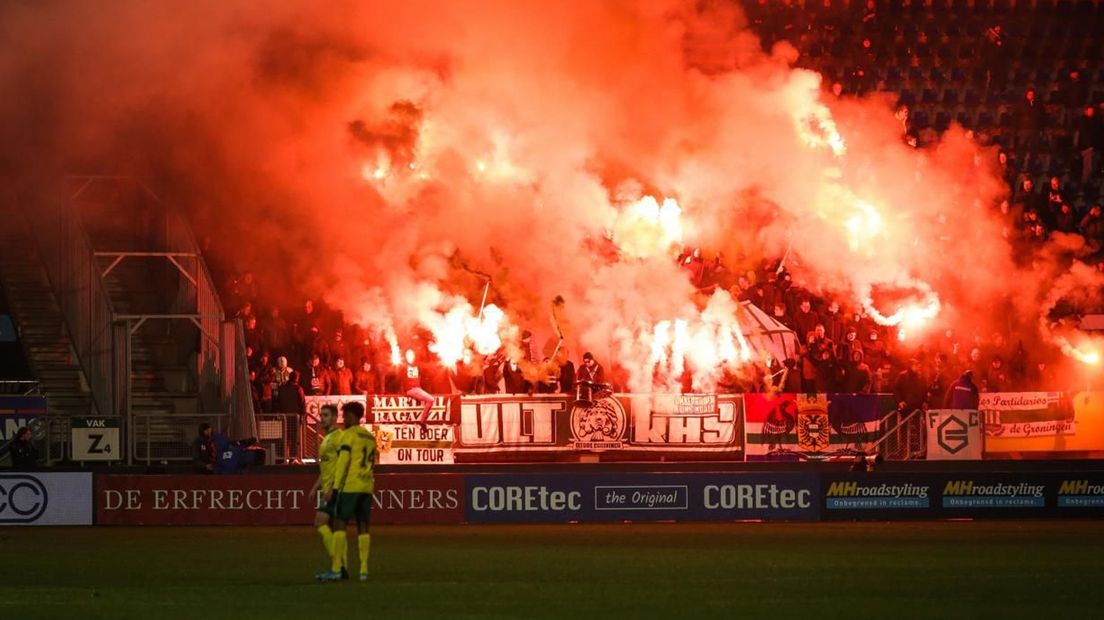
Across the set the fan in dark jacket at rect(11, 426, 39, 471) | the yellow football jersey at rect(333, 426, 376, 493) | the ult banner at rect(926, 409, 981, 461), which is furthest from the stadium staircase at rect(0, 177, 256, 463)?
the yellow football jersey at rect(333, 426, 376, 493)

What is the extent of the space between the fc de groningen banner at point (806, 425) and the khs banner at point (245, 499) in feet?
19.1

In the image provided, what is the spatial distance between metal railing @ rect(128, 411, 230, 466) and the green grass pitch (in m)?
3.76

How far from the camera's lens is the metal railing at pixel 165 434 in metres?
28.9

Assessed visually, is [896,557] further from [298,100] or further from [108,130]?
[108,130]

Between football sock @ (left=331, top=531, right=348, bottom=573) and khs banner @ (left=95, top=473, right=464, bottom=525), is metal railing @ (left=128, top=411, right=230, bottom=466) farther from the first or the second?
football sock @ (left=331, top=531, right=348, bottom=573)

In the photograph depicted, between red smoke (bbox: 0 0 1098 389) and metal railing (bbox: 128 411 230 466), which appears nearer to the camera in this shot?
metal railing (bbox: 128 411 230 466)

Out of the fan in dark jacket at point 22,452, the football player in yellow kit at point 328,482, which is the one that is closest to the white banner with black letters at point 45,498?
the fan in dark jacket at point 22,452

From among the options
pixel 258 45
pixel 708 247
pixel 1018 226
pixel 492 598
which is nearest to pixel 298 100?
pixel 258 45

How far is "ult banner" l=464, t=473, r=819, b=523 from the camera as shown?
2625 centimetres

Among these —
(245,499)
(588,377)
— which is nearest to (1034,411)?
(588,377)

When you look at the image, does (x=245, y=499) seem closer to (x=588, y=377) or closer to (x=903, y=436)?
(x=588, y=377)

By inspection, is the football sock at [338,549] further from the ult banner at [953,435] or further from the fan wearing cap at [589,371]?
the ult banner at [953,435]

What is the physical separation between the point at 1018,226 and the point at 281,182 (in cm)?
1437

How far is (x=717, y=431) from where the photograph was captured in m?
29.4
